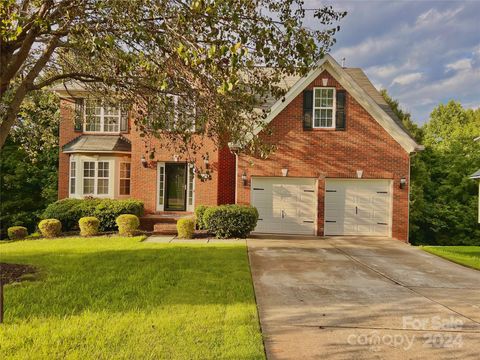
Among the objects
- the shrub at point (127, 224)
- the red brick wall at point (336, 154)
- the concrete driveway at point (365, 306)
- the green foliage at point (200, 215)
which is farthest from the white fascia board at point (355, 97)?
the shrub at point (127, 224)

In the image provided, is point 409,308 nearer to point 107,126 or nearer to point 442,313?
point 442,313

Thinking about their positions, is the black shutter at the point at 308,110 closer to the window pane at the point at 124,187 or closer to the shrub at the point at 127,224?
the shrub at the point at 127,224

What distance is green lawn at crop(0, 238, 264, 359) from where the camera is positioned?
4098 millimetres

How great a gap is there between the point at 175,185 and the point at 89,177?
450 cm

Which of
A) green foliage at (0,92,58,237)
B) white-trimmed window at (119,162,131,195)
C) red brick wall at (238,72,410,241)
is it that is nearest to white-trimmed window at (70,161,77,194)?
white-trimmed window at (119,162,131,195)

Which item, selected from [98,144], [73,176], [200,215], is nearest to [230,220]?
[200,215]

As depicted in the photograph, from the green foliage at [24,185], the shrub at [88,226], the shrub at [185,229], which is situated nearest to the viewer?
the shrub at [185,229]

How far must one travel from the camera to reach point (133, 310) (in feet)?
17.5

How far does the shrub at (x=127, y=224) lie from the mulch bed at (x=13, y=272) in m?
6.04

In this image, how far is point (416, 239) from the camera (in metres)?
25.3

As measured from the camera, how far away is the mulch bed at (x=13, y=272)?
725 centimetres

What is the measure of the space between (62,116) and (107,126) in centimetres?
221

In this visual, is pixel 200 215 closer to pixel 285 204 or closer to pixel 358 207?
pixel 285 204

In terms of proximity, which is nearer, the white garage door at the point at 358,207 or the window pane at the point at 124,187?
the white garage door at the point at 358,207
